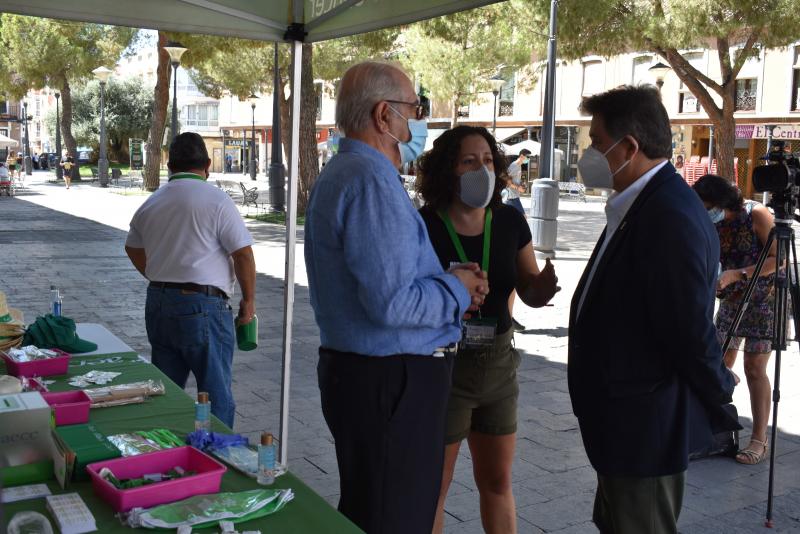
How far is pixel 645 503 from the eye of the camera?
8.23ft

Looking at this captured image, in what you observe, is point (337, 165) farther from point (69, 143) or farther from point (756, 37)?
point (69, 143)

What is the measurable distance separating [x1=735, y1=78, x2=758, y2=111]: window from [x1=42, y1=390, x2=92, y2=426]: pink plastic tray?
1406 inches

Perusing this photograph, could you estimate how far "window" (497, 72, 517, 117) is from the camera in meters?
43.8

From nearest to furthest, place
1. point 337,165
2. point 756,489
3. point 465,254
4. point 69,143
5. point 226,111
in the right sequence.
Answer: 1. point 337,165
2. point 465,254
3. point 756,489
4. point 69,143
5. point 226,111

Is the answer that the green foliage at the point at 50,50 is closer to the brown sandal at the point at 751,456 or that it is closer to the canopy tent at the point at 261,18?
the canopy tent at the point at 261,18

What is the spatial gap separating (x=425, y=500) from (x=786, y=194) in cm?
249

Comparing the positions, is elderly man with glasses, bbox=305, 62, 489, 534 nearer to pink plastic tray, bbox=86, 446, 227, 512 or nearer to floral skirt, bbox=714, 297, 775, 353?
pink plastic tray, bbox=86, 446, 227, 512

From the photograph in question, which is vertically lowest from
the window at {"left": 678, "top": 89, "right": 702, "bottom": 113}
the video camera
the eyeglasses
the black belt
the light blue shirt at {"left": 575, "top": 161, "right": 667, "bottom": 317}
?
the black belt

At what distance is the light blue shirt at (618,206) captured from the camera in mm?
2500

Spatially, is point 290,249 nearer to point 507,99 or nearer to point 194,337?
point 194,337

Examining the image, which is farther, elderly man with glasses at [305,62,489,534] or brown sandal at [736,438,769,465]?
brown sandal at [736,438,769,465]

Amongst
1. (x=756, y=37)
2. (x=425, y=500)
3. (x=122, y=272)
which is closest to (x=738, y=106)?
(x=756, y=37)

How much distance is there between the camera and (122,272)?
1232 centimetres

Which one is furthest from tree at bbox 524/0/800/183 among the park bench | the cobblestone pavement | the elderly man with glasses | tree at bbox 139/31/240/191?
the elderly man with glasses
